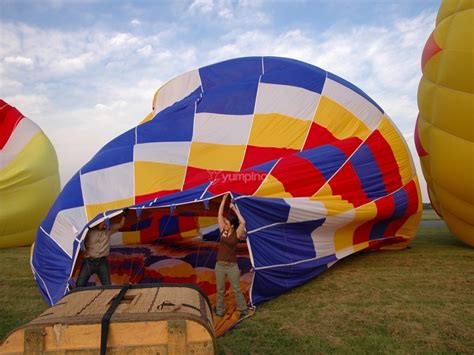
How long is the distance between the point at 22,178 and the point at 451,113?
7.75 meters

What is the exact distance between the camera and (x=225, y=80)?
6504 millimetres

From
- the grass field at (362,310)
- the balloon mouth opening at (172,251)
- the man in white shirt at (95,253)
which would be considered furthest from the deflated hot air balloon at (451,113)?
the man in white shirt at (95,253)

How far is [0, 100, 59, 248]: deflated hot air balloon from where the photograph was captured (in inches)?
344

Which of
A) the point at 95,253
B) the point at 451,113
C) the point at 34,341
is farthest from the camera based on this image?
the point at 451,113

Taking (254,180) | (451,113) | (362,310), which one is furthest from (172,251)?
(451,113)

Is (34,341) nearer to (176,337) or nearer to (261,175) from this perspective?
(176,337)

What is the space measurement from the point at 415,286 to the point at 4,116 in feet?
27.8

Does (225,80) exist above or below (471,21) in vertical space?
below

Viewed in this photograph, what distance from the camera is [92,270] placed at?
14.7 ft

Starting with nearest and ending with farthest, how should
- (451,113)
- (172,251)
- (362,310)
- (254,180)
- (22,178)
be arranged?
(362,310) → (254,180) → (451,113) → (172,251) → (22,178)

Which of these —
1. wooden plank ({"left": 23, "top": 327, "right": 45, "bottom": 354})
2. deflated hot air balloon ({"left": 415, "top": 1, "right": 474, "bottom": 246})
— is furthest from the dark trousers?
deflated hot air balloon ({"left": 415, "top": 1, "right": 474, "bottom": 246})

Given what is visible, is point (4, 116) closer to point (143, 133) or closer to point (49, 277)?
point (143, 133)

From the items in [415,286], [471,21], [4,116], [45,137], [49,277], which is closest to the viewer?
[49,277]

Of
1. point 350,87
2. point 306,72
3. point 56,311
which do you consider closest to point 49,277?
point 56,311
